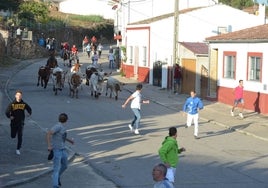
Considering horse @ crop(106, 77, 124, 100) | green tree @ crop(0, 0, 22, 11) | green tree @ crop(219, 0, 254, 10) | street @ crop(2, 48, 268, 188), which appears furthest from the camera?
green tree @ crop(219, 0, 254, 10)

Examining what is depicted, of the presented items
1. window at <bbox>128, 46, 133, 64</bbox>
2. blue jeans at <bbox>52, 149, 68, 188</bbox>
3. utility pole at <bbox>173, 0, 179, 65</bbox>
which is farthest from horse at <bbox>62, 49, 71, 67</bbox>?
blue jeans at <bbox>52, 149, 68, 188</bbox>

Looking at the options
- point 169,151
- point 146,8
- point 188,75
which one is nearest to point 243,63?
point 188,75

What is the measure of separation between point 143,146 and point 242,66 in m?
13.5

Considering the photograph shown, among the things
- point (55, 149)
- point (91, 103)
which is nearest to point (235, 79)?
point (91, 103)

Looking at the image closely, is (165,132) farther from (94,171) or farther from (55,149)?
(55,149)

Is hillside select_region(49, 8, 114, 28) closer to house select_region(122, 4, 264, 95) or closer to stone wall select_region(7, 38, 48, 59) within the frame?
stone wall select_region(7, 38, 48, 59)

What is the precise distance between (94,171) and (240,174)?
11.8 feet

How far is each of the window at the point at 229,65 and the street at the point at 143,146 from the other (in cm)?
414

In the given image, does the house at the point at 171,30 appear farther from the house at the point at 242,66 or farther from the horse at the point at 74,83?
the horse at the point at 74,83

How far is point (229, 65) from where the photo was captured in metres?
33.2

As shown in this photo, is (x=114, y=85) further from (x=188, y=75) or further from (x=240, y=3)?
(x=240, y=3)

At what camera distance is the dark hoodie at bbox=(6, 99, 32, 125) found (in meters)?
16.5

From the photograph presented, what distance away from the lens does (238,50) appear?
31969 millimetres

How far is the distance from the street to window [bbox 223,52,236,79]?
13.6ft
